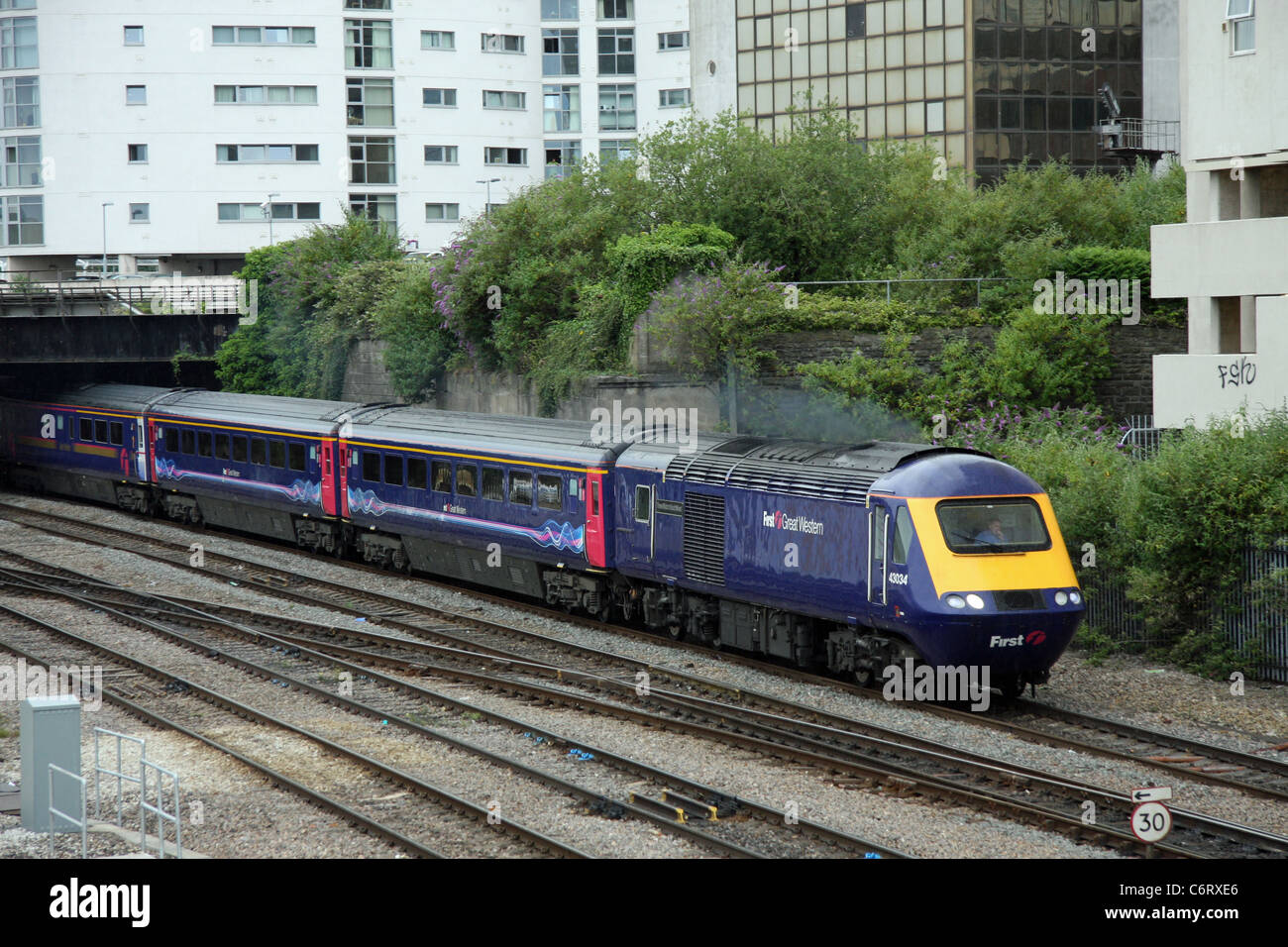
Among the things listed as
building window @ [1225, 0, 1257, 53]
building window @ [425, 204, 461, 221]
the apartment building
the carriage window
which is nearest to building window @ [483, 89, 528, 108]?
the apartment building

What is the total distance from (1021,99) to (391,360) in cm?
2676

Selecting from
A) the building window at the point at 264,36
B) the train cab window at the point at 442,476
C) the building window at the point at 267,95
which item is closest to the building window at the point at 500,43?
the building window at the point at 264,36

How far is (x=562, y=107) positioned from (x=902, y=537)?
57.2 m

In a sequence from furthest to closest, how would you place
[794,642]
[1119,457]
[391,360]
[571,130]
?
[571,130] → [391,360] → [1119,457] → [794,642]

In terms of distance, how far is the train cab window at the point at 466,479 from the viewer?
25.2 meters

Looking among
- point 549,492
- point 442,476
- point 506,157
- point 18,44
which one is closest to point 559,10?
point 506,157

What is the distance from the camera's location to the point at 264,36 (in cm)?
6209

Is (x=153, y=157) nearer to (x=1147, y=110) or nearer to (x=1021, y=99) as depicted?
(x=1021, y=99)

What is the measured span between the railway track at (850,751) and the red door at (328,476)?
27.2 ft

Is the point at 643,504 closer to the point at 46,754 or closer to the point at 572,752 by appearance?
the point at 572,752

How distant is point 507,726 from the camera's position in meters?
16.5

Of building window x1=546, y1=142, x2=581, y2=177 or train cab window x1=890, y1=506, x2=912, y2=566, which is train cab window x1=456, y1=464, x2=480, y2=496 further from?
building window x1=546, y1=142, x2=581, y2=177

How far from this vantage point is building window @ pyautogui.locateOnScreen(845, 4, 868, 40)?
55.8 m
